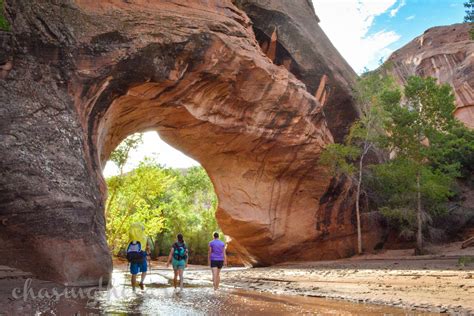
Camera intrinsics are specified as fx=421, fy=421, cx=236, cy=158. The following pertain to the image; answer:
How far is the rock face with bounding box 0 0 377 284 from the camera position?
877cm

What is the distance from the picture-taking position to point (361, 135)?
21000 mm

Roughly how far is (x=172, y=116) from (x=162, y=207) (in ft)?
42.6

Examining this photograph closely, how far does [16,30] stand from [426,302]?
10.4m

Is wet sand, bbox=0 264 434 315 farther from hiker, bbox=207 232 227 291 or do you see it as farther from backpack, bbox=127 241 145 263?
hiker, bbox=207 232 227 291

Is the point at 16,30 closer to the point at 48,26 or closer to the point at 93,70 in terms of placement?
the point at 48,26

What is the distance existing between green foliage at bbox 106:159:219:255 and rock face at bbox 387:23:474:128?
20456 mm

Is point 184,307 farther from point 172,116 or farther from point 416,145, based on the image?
point 416,145

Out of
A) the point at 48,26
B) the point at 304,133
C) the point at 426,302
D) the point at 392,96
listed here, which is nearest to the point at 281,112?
the point at 304,133

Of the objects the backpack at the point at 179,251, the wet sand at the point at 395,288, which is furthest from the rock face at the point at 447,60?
the backpack at the point at 179,251

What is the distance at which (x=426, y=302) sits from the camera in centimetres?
670

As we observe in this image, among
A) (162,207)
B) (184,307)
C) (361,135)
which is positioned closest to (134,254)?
(184,307)

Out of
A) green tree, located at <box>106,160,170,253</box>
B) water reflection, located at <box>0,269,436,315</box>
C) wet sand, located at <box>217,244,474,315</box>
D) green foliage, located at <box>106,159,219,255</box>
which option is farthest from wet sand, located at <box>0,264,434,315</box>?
green tree, located at <box>106,160,170,253</box>

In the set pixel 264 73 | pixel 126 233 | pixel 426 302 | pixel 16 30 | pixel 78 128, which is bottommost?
pixel 426 302

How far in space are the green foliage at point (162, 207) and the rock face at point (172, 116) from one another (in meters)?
6.29
